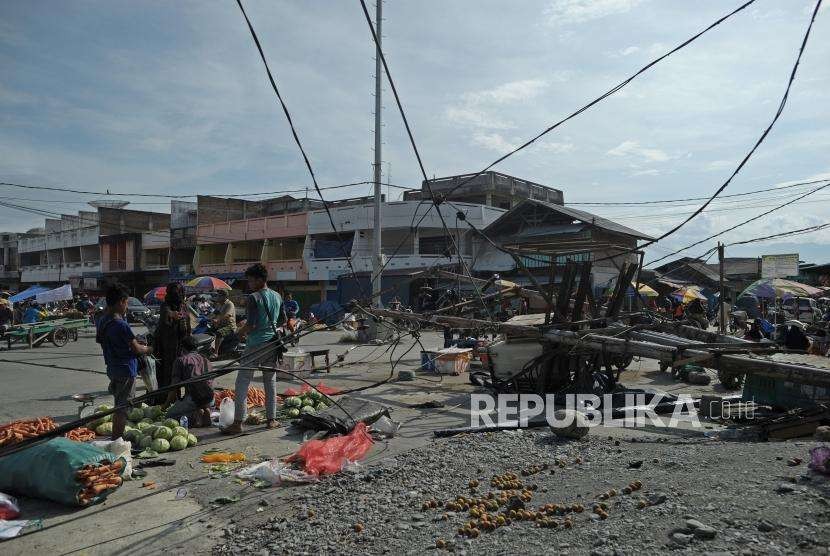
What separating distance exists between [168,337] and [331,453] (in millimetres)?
3622

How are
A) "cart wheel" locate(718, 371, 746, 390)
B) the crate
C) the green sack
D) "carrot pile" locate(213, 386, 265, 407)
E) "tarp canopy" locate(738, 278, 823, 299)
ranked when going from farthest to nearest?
"tarp canopy" locate(738, 278, 823, 299) → the crate → "cart wheel" locate(718, 371, 746, 390) → "carrot pile" locate(213, 386, 265, 407) → the green sack

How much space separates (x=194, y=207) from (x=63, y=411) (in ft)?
164

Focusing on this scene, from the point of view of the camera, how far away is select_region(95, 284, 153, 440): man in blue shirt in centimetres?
606

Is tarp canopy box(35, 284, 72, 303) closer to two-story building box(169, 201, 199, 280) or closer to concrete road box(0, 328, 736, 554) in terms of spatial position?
concrete road box(0, 328, 736, 554)

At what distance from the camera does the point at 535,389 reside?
29.6 feet

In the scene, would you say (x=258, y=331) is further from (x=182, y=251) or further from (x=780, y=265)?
(x=182, y=251)

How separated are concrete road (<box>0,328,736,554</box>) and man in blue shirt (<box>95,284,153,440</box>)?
95 centimetres

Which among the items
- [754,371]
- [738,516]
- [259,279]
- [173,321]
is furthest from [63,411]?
[754,371]

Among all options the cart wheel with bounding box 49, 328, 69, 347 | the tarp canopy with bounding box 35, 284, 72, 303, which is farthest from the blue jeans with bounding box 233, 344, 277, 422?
→ the tarp canopy with bounding box 35, 284, 72, 303

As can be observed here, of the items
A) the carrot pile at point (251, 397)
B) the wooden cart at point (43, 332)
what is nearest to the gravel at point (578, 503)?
the carrot pile at point (251, 397)

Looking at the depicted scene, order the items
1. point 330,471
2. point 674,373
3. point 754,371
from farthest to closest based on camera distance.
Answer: point 674,373, point 754,371, point 330,471

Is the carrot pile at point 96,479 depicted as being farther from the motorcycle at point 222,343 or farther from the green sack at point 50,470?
the motorcycle at point 222,343

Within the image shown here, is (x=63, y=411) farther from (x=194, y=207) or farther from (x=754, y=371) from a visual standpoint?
(x=194, y=207)

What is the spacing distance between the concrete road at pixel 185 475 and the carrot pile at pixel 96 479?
0.35ft
